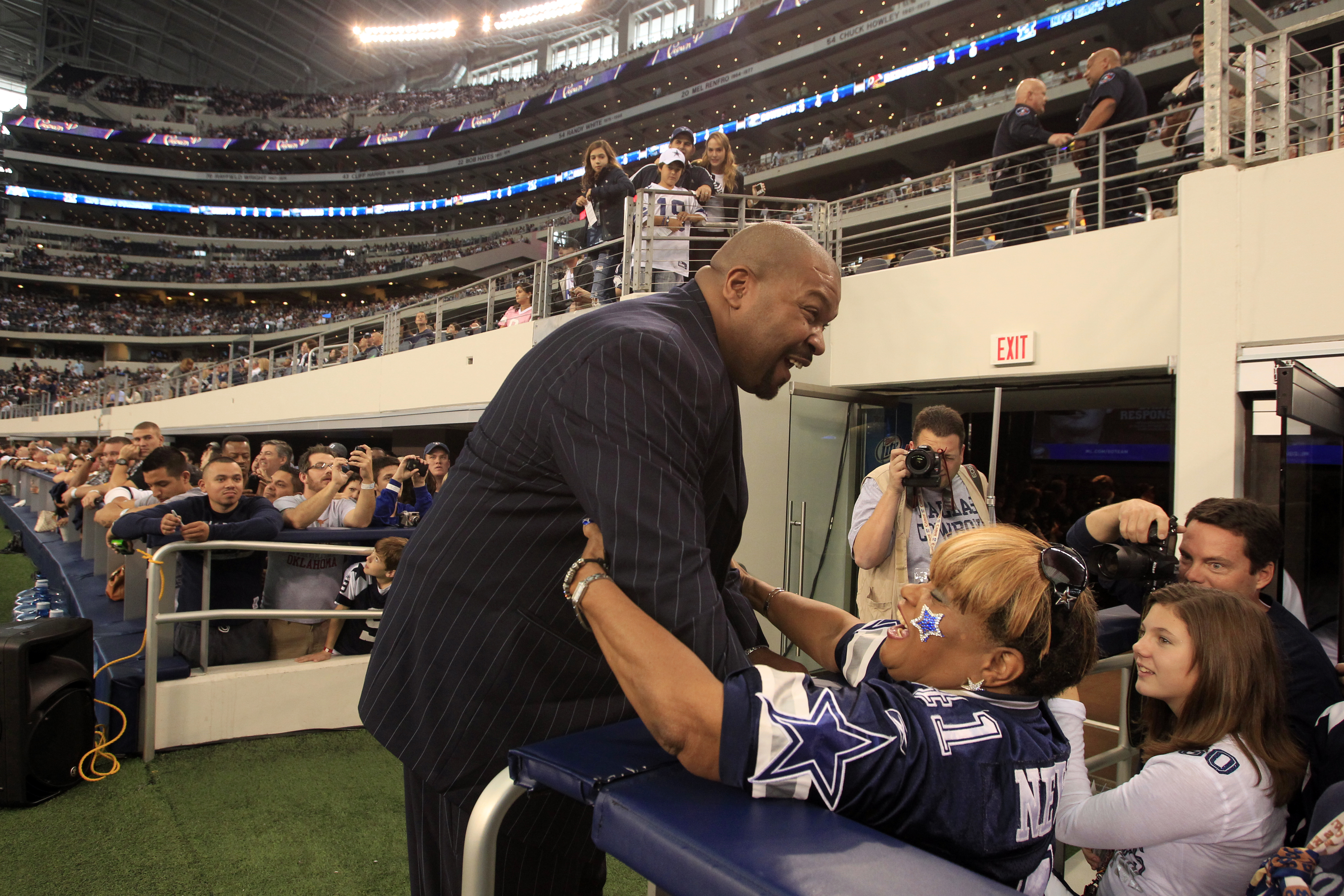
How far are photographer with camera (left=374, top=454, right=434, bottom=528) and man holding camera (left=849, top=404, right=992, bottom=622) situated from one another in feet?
9.65

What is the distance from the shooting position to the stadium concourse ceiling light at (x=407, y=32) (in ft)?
156

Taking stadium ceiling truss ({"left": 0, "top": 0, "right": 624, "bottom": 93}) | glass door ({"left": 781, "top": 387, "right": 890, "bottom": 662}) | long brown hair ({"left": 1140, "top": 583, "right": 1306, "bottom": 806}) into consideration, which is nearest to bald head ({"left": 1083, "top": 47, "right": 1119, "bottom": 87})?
glass door ({"left": 781, "top": 387, "right": 890, "bottom": 662})

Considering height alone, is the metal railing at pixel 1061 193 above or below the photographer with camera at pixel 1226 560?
above

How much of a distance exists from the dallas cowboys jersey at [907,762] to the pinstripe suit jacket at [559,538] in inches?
4.3

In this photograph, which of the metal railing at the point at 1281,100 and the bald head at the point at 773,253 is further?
the metal railing at the point at 1281,100

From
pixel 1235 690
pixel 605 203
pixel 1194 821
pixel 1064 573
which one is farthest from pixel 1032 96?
pixel 1064 573

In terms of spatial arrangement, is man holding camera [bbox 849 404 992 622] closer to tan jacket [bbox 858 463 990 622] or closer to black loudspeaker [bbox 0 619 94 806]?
tan jacket [bbox 858 463 990 622]

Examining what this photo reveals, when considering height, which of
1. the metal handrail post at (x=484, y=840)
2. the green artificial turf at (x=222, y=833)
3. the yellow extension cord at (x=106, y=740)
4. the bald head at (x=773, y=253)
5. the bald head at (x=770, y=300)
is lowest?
the green artificial turf at (x=222, y=833)

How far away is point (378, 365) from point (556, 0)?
38.1 m

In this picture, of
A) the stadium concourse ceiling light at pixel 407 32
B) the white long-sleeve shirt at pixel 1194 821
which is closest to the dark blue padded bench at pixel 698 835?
the white long-sleeve shirt at pixel 1194 821

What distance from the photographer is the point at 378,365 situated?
1440 centimetres

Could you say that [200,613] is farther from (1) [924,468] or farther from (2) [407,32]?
(2) [407,32]

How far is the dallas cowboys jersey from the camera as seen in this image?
2.53ft

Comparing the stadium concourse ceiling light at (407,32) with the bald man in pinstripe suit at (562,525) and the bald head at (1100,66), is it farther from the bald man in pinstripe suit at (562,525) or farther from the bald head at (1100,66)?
the bald man in pinstripe suit at (562,525)
